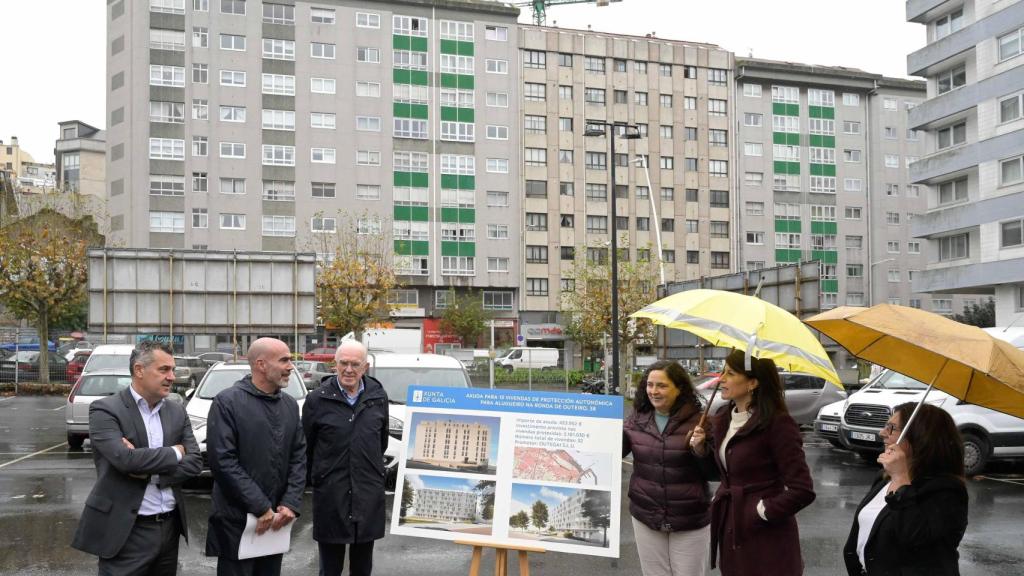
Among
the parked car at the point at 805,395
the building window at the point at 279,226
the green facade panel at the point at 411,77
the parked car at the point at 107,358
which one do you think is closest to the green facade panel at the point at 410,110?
the green facade panel at the point at 411,77

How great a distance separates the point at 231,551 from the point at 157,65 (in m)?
59.4

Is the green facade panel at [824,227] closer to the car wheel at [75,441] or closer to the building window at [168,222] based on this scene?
the building window at [168,222]

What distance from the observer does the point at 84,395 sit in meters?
16.9

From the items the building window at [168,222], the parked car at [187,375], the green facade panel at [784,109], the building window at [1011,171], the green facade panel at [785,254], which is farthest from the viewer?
the green facade panel at [785,254]

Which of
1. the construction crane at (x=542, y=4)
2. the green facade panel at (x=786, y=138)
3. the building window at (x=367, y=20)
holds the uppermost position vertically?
the construction crane at (x=542, y=4)

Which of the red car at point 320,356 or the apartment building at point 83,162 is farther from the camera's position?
the apartment building at point 83,162

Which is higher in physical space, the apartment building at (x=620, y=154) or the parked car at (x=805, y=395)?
the apartment building at (x=620, y=154)

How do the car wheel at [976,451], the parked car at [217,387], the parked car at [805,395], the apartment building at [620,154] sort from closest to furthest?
the parked car at [217,387] < the car wheel at [976,451] < the parked car at [805,395] < the apartment building at [620,154]

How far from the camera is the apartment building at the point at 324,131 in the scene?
58.3m

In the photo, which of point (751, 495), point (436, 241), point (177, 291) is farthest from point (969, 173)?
point (751, 495)

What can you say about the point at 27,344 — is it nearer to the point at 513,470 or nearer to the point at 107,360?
the point at 107,360

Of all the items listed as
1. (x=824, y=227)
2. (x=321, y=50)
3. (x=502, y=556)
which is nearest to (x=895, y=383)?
(x=502, y=556)

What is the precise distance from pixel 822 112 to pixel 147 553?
7653cm

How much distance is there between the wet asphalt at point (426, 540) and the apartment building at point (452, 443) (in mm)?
2611
